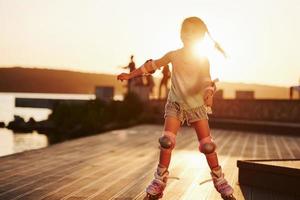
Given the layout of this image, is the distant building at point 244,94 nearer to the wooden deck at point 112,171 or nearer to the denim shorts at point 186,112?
the wooden deck at point 112,171

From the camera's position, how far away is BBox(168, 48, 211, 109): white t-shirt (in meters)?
4.82

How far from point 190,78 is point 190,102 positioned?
0.69ft

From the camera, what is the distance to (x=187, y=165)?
7.71 meters

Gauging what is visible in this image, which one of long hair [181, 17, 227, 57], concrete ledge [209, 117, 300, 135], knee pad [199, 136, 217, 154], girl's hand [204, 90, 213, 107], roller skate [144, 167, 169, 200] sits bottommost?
concrete ledge [209, 117, 300, 135]

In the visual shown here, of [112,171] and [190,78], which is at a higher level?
[190,78]

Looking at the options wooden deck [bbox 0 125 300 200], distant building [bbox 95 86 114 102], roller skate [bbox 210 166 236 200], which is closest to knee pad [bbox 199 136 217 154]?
roller skate [bbox 210 166 236 200]

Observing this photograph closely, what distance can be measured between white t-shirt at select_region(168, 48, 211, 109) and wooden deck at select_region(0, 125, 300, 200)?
933 mm

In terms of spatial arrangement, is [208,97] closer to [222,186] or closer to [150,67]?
[150,67]

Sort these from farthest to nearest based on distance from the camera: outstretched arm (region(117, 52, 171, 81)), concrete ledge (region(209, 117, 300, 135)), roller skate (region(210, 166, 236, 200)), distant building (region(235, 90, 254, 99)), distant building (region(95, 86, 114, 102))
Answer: distant building (region(235, 90, 254, 99))
distant building (region(95, 86, 114, 102))
concrete ledge (region(209, 117, 300, 135))
outstretched arm (region(117, 52, 171, 81))
roller skate (region(210, 166, 236, 200))

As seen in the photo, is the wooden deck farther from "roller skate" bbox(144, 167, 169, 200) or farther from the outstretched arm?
the outstretched arm

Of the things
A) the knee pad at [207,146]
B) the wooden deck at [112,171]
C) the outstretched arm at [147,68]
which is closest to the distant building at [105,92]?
the wooden deck at [112,171]

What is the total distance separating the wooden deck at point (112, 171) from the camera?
5281 millimetres

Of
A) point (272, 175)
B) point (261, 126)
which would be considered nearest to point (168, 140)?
point (272, 175)

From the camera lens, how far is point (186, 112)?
4801 millimetres
